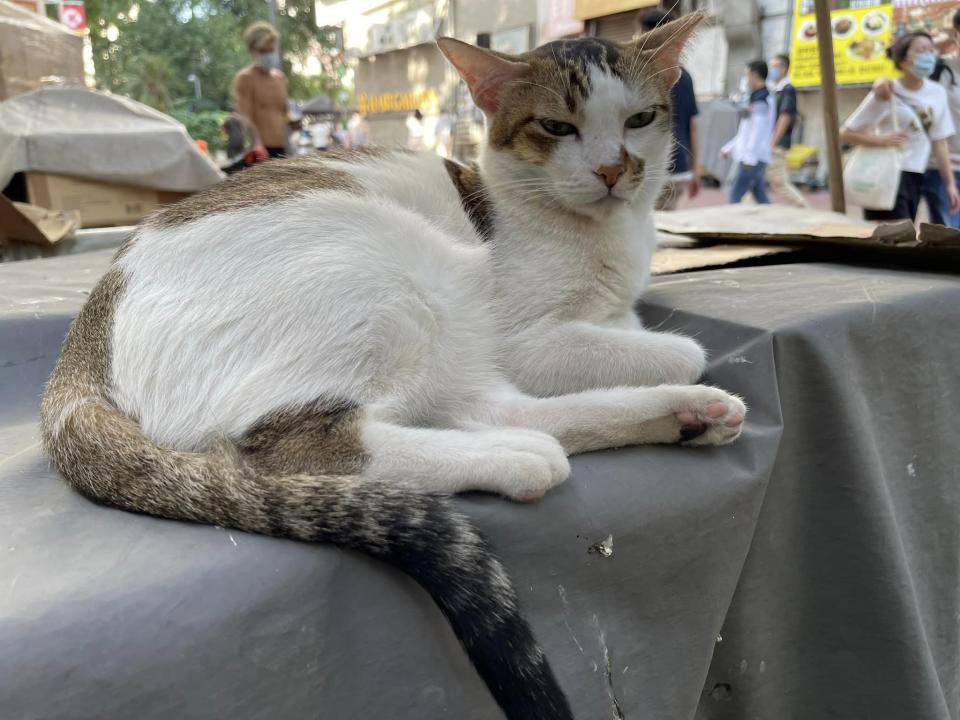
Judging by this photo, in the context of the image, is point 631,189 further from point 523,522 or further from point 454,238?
point 523,522

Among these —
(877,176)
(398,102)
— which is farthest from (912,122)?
(398,102)

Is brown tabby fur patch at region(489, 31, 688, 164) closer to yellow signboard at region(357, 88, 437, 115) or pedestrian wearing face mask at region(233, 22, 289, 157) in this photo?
pedestrian wearing face mask at region(233, 22, 289, 157)

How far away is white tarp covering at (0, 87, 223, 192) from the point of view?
3.41m

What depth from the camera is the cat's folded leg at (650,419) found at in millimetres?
1206

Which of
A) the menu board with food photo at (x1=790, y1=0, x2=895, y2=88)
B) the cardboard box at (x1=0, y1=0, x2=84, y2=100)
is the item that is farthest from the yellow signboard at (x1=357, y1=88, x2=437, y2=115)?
the cardboard box at (x1=0, y1=0, x2=84, y2=100)

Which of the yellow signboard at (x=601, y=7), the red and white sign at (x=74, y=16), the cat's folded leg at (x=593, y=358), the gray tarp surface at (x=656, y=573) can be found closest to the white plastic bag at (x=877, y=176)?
the gray tarp surface at (x=656, y=573)

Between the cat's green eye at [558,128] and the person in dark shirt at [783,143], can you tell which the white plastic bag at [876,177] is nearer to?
the person in dark shirt at [783,143]

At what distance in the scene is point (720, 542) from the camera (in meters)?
1.16

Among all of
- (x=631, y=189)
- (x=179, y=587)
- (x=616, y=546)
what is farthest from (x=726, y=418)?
(x=179, y=587)

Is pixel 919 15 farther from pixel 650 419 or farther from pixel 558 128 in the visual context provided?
pixel 650 419

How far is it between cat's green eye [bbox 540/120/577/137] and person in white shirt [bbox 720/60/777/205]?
5737 mm

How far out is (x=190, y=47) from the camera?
26.9 metres

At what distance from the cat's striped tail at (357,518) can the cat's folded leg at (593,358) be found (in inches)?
22.0

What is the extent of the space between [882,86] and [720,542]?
3.89 m
